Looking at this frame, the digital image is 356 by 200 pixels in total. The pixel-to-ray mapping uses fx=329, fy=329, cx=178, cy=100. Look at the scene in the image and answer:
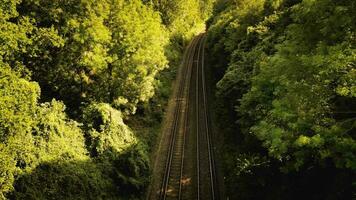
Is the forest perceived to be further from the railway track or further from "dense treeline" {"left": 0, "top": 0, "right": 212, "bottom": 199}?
the railway track

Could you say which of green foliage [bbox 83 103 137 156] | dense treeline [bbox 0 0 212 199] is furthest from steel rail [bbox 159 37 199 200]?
green foliage [bbox 83 103 137 156]

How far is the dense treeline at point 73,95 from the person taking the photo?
15.9 meters

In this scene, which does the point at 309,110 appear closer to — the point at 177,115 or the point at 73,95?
the point at 73,95

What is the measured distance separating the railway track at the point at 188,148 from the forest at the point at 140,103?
1288 millimetres

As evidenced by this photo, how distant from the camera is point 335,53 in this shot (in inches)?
423

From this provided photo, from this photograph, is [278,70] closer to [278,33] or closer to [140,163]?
[278,33]

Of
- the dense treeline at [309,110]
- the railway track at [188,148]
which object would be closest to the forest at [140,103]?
the dense treeline at [309,110]

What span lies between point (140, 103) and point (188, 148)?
7232 millimetres

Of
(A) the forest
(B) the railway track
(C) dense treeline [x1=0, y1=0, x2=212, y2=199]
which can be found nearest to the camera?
(A) the forest

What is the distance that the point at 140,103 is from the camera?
32.3m

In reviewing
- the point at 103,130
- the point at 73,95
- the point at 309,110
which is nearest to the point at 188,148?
the point at 103,130

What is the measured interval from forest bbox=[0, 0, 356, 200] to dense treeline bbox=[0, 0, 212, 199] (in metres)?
0.08

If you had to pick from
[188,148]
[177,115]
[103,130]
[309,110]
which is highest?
[177,115]

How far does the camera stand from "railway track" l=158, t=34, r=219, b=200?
23.0 meters
